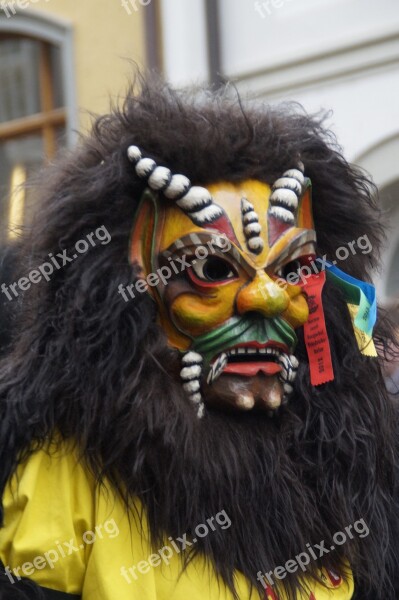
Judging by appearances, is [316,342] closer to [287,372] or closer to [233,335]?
[287,372]

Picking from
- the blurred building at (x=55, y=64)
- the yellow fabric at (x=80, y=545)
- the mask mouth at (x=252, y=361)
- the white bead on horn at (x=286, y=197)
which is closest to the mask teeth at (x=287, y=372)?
the mask mouth at (x=252, y=361)

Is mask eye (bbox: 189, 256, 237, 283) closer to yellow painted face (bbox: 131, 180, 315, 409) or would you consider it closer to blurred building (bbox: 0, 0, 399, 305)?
yellow painted face (bbox: 131, 180, 315, 409)

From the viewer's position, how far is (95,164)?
213cm

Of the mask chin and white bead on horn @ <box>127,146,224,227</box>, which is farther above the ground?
white bead on horn @ <box>127,146,224,227</box>

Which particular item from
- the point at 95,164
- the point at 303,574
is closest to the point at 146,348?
the point at 95,164

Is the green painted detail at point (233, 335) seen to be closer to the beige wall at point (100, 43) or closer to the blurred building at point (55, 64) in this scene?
the blurred building at point (55, 64)

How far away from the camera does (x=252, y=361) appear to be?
209 cm

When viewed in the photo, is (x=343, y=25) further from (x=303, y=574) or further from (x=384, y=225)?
(x=303, y=574)

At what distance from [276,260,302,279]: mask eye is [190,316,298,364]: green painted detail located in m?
0.12

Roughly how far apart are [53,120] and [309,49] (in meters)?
2.08

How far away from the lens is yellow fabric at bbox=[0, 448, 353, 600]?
1.94 m

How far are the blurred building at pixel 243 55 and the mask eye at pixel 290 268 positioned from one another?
2.60 meters

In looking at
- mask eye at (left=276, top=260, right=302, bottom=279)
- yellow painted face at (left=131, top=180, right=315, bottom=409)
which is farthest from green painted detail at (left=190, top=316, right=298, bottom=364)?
mask eye at (left=276, top=260, right=302, bottom=279)

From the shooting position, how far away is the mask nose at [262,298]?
80.1 inches
